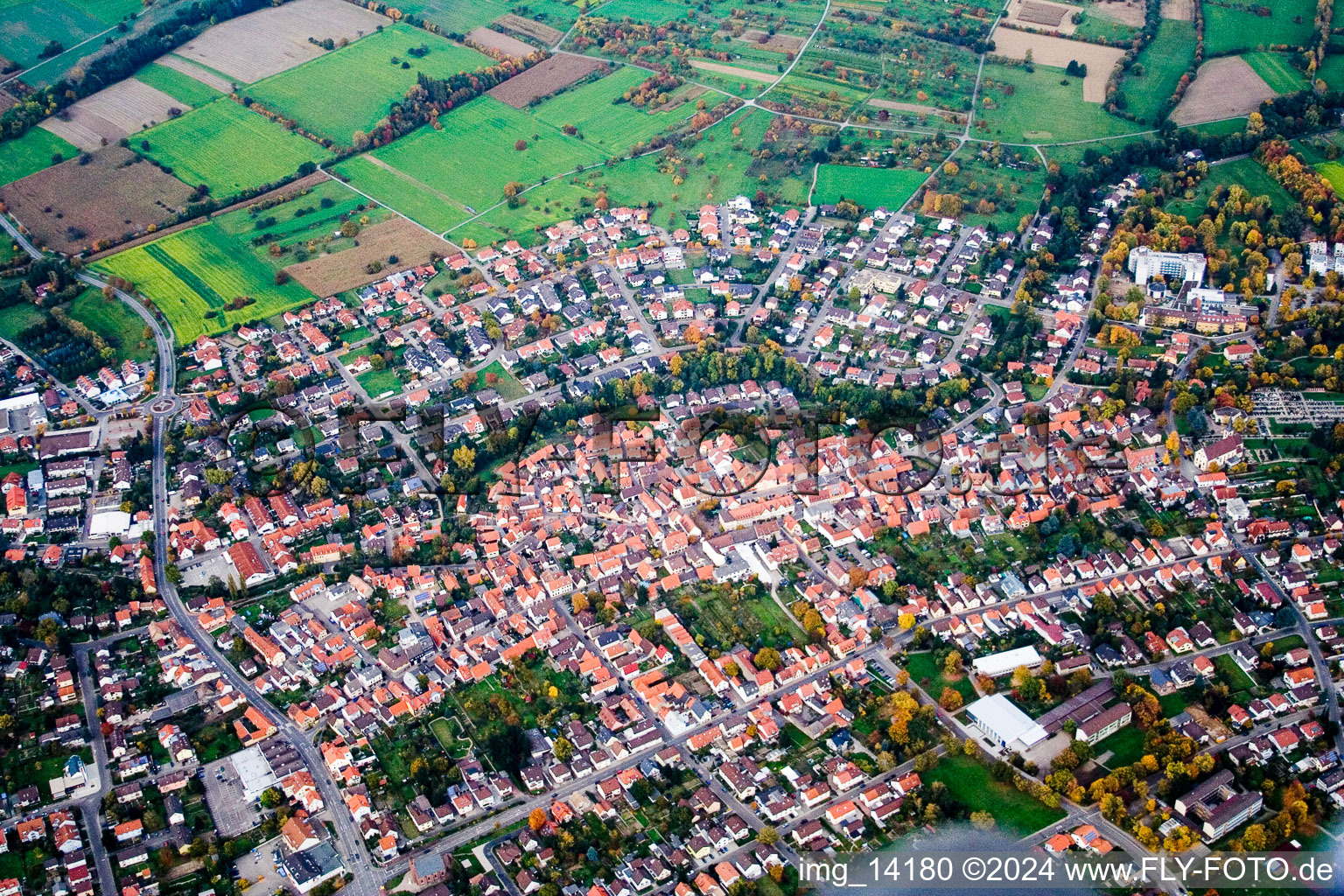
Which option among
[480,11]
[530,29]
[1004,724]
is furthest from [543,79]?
[1004,724]

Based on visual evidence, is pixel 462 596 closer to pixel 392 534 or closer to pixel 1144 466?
pixel 392 534

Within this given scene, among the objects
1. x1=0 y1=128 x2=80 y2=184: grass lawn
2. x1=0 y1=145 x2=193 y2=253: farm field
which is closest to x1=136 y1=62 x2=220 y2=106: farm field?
x1=0 y1=145 x2=193 y2=253: farm field

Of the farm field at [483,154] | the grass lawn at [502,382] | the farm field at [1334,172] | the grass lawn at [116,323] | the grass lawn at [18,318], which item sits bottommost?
the grass lawn at [18,318]

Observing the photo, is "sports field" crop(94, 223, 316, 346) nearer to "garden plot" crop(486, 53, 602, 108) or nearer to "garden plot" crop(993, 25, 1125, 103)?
"garden plot" crop(486, 53, 602, 108)

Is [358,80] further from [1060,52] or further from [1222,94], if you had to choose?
[1222,94]

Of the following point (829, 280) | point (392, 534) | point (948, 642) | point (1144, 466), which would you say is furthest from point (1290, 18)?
point (392, 534)

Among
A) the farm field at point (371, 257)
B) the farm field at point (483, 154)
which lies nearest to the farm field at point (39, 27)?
the farm field at point (483, 154)

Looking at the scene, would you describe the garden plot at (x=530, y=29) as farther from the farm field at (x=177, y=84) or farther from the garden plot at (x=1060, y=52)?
the garden plot at (x=1060, y=52)
